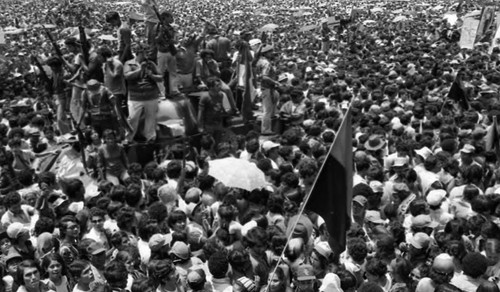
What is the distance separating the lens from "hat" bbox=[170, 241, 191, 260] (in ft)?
20.1

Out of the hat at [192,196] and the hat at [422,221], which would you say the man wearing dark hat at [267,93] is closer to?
the hat at [192,196]

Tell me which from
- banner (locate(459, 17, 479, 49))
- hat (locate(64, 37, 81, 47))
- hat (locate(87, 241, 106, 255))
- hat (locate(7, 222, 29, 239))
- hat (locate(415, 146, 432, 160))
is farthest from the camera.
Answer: banner (locate(459, 17, 479, 49))

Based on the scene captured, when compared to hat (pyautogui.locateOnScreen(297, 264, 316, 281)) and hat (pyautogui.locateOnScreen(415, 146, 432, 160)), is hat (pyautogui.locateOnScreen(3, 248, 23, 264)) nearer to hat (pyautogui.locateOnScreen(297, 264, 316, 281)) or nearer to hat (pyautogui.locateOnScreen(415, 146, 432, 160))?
hat (pyautogui.locateOnScreen(297, 264, 316, 281))

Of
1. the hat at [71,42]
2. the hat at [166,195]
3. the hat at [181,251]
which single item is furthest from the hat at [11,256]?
the hat at [71,42]

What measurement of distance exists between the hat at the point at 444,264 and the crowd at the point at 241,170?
0.06ft

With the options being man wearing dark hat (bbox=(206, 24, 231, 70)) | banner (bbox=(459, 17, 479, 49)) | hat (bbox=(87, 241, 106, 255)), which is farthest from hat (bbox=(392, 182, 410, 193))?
banner (bbox=(459, 17, 479, 49))

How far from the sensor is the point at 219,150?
11148mm

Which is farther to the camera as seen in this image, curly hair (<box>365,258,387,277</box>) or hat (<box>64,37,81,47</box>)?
hat (<box>64,37,81,47</box>)

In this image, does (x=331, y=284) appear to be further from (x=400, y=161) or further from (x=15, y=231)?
(x=400, y=161)

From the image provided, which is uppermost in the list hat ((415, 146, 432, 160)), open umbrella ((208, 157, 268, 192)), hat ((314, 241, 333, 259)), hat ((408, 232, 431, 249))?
hat ((408, 232, 431, 249))

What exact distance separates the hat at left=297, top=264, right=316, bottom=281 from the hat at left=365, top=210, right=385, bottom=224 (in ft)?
5.39

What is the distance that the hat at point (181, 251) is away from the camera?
612 centimetres

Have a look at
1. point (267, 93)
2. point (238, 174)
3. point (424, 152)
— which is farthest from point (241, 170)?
point (267, 93)

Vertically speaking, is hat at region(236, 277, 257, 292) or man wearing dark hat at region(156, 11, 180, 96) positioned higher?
hat at region(236, 277, 257, 292)
